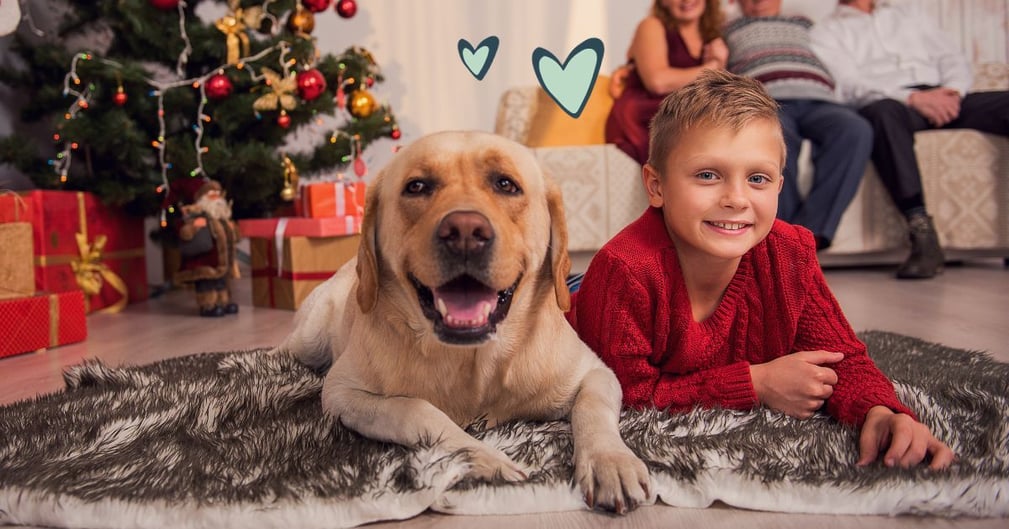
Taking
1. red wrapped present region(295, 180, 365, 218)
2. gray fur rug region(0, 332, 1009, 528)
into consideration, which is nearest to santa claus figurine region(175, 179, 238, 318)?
red wrapped present region(295, 180, 365, 218)

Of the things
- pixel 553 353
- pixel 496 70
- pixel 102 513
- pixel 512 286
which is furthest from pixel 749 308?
pixel 496 70

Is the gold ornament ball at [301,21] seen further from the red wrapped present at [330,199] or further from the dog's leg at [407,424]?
the dog's leg at [407,424]

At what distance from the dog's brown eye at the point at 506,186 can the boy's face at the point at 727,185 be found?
359 mm

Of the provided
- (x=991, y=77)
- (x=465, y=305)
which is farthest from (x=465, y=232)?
(x=991, y=77)

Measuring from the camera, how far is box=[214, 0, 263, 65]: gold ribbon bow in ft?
12.1

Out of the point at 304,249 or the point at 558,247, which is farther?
the point at 304,249

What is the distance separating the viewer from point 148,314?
3672 mm

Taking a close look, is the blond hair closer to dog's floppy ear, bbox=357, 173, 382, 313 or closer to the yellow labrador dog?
the yellow labrador dog

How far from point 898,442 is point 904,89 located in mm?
4433

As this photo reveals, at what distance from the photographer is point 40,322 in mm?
2613

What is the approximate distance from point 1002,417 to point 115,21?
4162 millimetres

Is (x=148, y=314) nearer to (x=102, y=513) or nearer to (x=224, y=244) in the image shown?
(x=224, y=244)

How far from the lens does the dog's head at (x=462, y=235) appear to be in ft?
3.90

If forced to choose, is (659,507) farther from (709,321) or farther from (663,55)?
(663,55)
